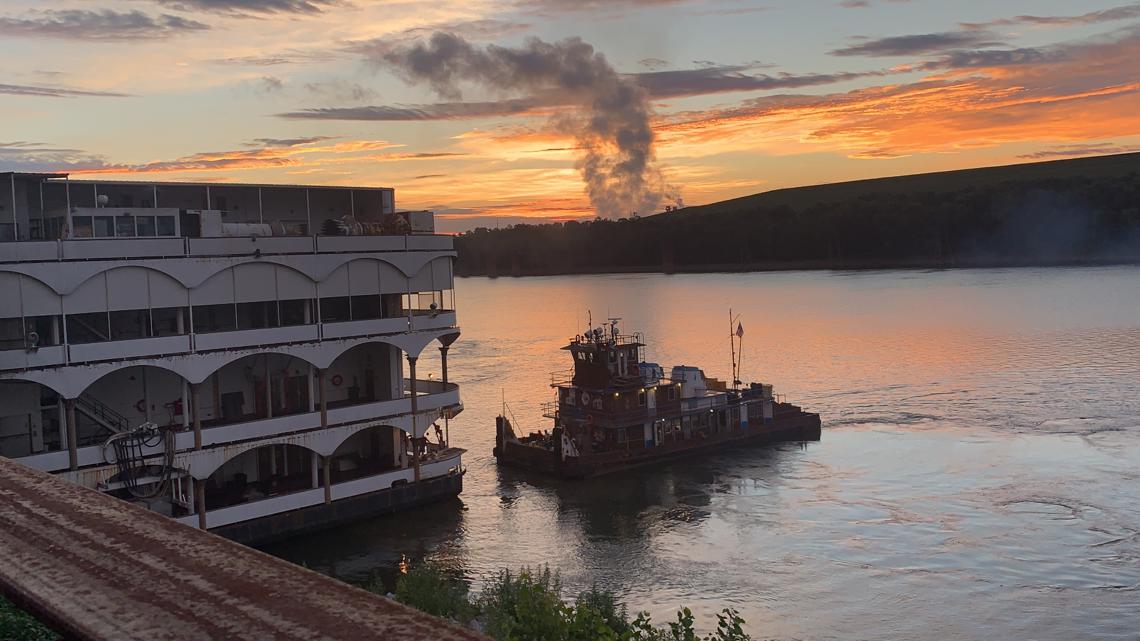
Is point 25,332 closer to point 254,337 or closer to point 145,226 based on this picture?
point 145,226

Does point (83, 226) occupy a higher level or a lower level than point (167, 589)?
higher

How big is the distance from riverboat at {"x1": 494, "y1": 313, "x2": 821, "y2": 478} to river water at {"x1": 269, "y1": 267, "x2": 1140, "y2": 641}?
3.85 ft

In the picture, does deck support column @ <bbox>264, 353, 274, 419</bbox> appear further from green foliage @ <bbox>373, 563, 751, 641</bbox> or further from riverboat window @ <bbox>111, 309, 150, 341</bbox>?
green foliage @ <bbox>373, 563, 751, 641</bbox>

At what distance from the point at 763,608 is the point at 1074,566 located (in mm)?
10964

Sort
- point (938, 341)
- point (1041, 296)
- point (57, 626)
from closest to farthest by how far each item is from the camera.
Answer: point (57, 626), point (938, 341), point (1041, 296)

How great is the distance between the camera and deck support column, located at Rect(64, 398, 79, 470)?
30.9 m

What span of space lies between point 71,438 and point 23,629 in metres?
26.3

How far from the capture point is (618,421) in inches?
2066

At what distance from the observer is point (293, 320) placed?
127 feet

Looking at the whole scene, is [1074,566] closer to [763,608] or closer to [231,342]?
[763,608]

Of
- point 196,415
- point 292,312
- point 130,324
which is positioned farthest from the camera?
point 292,312

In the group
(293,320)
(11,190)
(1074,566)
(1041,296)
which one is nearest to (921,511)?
(1074,566)

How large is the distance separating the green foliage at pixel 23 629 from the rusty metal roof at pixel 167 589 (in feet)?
1.66

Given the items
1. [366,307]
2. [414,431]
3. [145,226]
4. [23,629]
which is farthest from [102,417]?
[23,629]
